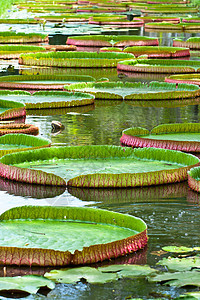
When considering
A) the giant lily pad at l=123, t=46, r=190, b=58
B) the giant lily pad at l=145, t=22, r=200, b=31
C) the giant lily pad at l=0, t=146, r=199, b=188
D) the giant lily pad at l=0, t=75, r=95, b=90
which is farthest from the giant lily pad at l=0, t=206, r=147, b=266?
the giant lily pad at l=145, t=22, r=200, b=31

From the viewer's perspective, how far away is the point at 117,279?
3.99 meters

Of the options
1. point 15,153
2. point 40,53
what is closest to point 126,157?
point 15,153

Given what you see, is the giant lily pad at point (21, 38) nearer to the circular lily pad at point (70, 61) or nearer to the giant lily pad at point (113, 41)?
the giant lily pad at point (113, 41)

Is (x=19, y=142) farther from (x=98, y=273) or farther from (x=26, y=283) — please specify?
(x=26, y=283)

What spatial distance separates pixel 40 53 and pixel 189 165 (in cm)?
1108

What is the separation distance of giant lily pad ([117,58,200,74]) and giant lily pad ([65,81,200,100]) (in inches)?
92.9

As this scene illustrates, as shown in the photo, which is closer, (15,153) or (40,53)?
(15,153)

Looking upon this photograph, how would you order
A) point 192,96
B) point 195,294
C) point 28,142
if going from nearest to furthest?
point 195,294
point 28,142
point 192,96

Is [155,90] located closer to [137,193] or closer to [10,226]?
[137,193]

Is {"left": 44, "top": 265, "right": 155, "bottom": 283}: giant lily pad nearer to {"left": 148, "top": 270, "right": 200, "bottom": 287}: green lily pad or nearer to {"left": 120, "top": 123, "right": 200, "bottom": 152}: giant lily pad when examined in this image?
{"left": 148, "top": 270, "right": 200, "bottom": 287}: green lily pad

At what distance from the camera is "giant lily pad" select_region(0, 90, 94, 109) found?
10.6 m

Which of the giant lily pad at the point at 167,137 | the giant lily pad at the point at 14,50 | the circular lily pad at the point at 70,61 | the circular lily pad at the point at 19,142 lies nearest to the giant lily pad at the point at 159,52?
the circular lily pad at the point at 70,61

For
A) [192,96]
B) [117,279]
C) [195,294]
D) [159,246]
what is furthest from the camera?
[192,96]

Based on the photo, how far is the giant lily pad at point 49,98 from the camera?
1059 centimetres
